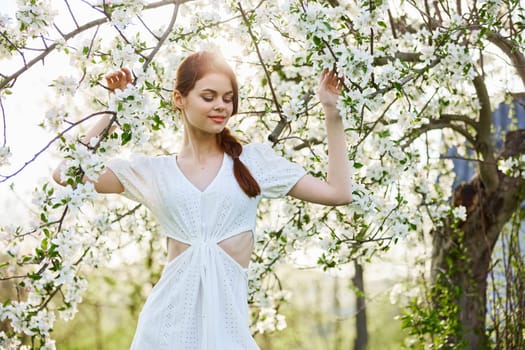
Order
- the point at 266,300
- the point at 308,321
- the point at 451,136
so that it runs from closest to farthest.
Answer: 1. the point at 266,300
2. the point at 451,136
3. the point at 308,321

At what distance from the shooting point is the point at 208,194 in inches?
79.2

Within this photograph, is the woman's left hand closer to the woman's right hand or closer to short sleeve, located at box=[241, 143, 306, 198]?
short sleeve, located at box=[241, 143, 306, 198]

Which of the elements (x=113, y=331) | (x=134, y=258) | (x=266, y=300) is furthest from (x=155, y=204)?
(x=113, y=331)

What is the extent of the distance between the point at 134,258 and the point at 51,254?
6.46 m

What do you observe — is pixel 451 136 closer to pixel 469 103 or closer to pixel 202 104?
pixel 469 103

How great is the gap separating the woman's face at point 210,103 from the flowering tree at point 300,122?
114 millimetres

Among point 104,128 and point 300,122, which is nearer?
point 104,128

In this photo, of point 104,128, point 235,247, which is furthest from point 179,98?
point 235,247

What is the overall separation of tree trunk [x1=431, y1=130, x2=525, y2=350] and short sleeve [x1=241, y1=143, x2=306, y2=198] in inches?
113

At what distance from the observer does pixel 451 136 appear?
538 cm

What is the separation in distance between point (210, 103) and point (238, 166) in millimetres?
184

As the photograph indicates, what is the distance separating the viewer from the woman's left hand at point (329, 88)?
2002 millimetres

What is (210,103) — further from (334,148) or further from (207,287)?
(207,287)

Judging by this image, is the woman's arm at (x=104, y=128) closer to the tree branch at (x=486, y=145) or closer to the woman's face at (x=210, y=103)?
the woman's face at (x=210, y=103)
